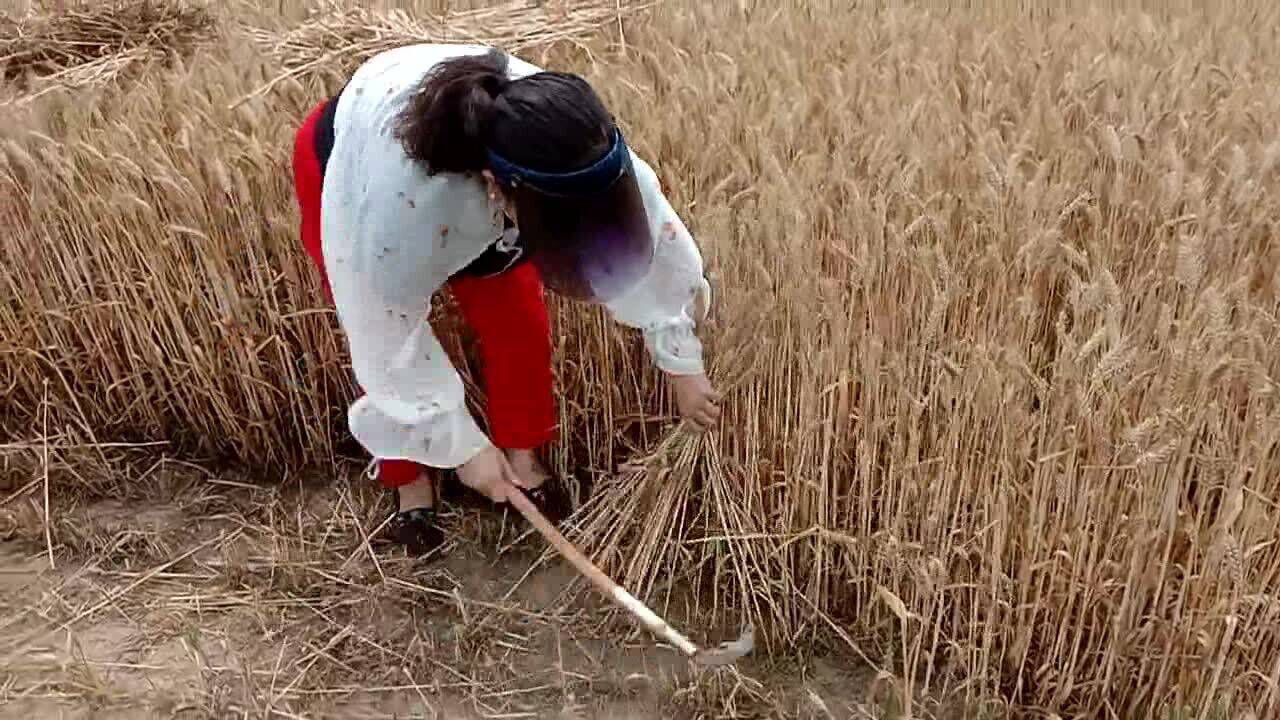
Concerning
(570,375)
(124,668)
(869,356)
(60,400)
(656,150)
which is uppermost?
(656,150)

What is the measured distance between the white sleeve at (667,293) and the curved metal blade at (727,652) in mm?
421

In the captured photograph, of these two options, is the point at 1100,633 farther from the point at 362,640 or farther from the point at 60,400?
the point at 60,400

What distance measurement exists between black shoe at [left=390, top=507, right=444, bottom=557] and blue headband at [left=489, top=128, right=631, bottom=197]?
3.08 feet

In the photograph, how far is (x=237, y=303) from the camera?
84.4 inches

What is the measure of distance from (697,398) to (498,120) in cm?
61

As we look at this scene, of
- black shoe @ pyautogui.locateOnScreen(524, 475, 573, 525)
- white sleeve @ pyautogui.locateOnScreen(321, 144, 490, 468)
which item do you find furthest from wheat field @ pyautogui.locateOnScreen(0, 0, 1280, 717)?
white sleeve @ pyautogui.locateOnScreen(321, 144, 490, 468)

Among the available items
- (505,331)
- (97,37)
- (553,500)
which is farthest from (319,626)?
(97,37)

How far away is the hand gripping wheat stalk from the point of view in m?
1.60

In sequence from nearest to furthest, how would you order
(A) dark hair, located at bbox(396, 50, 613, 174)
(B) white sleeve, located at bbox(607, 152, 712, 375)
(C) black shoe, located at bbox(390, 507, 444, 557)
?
(A) dark hair, located at bbox(396, 50, 613, 174) < (B) white sleeve, located at bbox(607, 152, 712, 375) < (C) black shoe, located at bbox(390, 507, 444, 557)

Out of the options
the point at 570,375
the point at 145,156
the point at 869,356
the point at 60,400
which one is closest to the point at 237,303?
the point at 145,156

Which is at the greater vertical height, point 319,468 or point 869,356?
point 869,356

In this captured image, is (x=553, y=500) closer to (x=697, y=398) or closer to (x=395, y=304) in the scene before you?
(x=697, y=398)

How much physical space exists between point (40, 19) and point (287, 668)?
2.33m

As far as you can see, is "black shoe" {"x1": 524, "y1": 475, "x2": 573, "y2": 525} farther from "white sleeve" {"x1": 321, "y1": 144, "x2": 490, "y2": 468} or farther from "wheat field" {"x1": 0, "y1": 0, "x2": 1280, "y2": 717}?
"white sleeve" {"x1": 321, "y1": 144, "x2": 490, "y2": 468}
